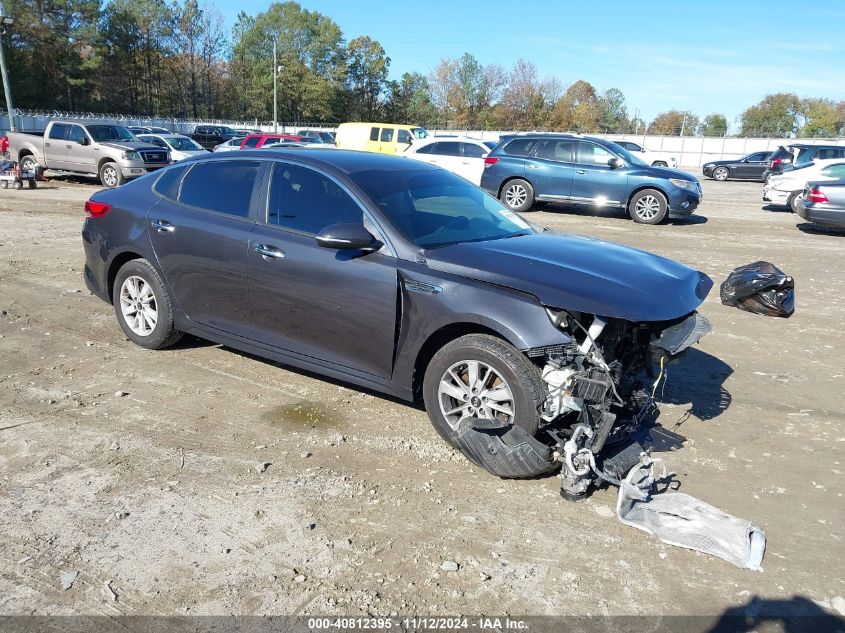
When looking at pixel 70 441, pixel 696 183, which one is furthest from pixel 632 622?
pixel 696 183

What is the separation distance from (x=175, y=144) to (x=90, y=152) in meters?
4.90

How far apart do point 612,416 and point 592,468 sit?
0.30m

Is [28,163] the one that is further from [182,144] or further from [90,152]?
[182,144]

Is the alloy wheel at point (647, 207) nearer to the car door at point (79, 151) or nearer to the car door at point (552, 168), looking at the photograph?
the car door at point (552, 168)

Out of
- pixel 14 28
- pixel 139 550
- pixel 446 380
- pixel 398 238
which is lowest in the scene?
pixel 139 550

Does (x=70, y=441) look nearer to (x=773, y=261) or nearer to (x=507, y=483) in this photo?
(x=507, y=483)

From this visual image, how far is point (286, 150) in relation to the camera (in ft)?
16.7

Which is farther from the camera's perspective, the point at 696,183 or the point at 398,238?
the point at 696,183

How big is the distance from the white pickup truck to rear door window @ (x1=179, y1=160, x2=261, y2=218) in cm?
1456

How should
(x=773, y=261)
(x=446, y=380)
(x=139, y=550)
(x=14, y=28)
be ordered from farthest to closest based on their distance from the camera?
(x=14, y=28) → (x=773, y=261) → (x=446, y=380) → (x=139, y=550)

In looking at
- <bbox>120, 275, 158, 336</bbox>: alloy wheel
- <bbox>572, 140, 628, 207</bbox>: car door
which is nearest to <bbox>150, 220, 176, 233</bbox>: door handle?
<bbox>120, 275, 158, 336</bbox>: alloy wheel

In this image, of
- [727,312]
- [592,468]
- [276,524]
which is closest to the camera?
[276,524]

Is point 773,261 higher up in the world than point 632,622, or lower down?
higher up

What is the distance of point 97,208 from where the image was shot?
5805 mm
